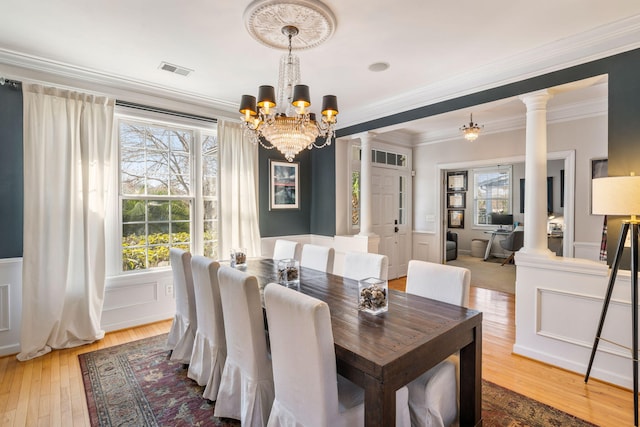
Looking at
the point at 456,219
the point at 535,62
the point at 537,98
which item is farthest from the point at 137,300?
the point at 456,219

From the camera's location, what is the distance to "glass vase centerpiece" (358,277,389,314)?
184cm

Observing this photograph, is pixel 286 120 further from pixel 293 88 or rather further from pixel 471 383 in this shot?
pixel 471 383

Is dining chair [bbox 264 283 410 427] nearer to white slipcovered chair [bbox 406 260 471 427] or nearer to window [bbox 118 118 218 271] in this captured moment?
white slipcovered chair [bbox 406 260 471 427]

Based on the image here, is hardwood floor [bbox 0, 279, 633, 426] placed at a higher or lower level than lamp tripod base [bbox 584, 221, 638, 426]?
lower

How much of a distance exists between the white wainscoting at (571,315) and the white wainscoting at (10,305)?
479cm

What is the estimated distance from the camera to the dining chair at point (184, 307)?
2.64m

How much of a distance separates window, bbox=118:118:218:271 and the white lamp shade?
3.96m

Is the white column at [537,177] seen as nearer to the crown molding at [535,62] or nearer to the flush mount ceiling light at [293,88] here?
the crown molding at [535,62]

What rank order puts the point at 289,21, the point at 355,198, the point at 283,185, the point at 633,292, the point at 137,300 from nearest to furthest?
the point at 633,292
the point at 289,21
the point at 137,300
the point at 283,185
the point at 355,198

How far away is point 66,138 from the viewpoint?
3.06 m

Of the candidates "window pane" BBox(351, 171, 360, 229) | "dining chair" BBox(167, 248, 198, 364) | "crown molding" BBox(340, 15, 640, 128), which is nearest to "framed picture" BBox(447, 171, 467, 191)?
"window pane" BBox(351, 171, 360, 229)

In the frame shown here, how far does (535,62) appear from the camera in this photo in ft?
9.05

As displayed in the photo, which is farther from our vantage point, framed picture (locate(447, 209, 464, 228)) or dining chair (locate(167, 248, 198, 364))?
framed picture (locate(447, 209, 464, 228))

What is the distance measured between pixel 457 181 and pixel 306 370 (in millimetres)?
8427
